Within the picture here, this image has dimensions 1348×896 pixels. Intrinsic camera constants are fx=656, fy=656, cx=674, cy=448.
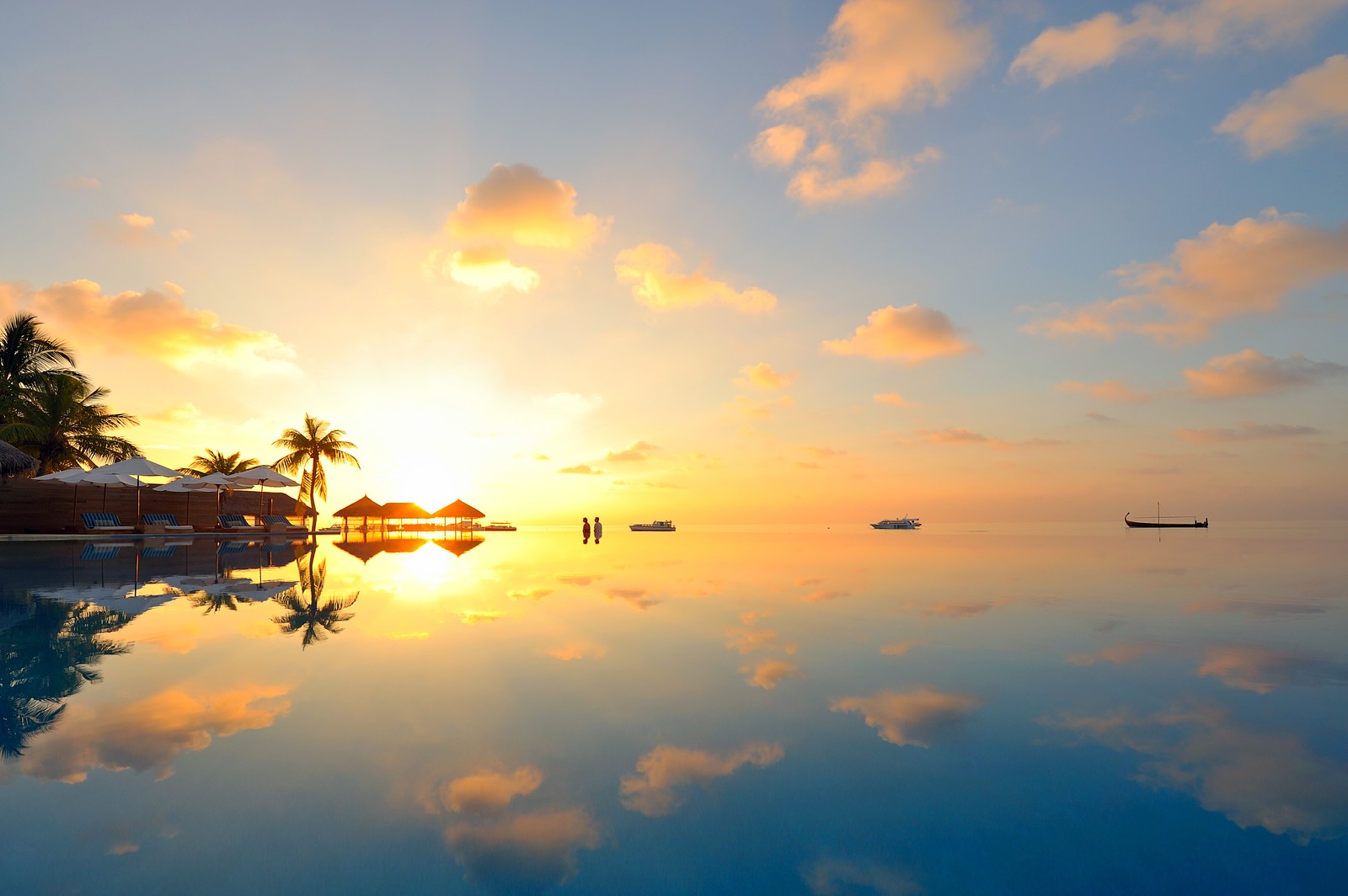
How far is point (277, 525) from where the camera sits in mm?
36344

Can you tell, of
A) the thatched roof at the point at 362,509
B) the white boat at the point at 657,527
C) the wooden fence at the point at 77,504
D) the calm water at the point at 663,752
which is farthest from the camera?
the white boat at the point at 657,527

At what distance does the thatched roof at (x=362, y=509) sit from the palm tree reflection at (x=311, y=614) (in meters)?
31.2

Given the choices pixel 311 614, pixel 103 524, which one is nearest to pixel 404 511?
pixel 103 524

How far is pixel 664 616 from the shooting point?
10031 millimetres

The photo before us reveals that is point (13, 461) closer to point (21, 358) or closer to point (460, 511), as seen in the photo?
point (21, 358)

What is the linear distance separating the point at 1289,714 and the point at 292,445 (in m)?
48.4

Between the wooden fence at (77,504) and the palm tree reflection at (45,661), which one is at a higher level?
the wooden fence at (77,504)

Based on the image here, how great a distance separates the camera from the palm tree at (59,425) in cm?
2989

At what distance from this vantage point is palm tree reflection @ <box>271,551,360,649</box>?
827 cm

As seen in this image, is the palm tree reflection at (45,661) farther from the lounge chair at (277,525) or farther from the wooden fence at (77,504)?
the lounge chair at (277,525)

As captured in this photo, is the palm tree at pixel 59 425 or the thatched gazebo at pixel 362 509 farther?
the thatched gazebo at pixel 362 509

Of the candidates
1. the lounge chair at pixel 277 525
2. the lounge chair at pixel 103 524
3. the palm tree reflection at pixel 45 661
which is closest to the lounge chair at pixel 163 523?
the lounge chair at pixel 103 524

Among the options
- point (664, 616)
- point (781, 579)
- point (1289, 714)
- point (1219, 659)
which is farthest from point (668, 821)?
point (781, 579)

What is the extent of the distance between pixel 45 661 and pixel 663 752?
644cm
